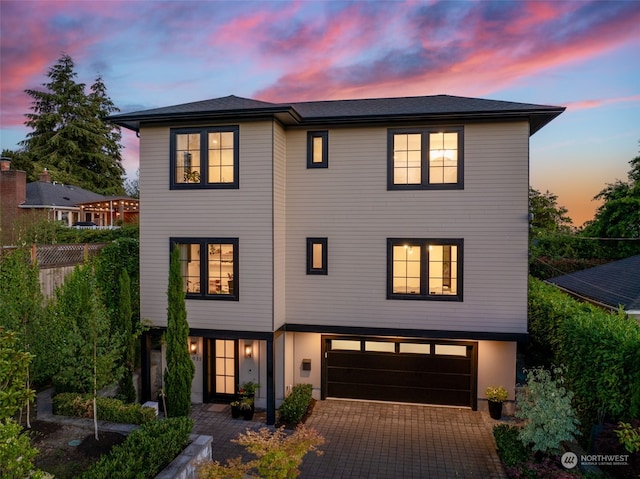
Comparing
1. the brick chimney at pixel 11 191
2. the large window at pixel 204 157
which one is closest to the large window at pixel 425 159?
the large window at pixel 204 157

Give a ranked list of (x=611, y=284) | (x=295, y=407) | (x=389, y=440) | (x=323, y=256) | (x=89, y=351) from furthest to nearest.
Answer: (x=611, y=284) → (x=323, y=256) → (x=295, y=407) → (x=389, y=440) → (x=89, y=351)

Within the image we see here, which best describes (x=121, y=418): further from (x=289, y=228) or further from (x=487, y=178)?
(x=487, y=178)

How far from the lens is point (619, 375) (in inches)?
262

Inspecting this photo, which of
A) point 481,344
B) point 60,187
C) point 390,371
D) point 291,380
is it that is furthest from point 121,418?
point 60,187

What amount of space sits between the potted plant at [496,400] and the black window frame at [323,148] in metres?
7.10

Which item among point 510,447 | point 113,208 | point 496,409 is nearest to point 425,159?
point 496,409

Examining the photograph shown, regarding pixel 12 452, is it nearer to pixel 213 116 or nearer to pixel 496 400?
pixel 213 116

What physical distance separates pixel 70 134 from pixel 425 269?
4096cm

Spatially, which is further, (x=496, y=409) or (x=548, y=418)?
(x=496, y=409)

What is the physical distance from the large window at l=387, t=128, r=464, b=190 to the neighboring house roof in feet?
1.41

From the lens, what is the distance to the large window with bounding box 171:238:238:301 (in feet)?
32.8

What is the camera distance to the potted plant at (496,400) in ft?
32.4

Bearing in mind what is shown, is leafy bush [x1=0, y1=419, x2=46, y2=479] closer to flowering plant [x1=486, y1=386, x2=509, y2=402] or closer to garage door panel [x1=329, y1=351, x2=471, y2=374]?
garage door panel [x1=329, y1=351, x2=471, y2=374]

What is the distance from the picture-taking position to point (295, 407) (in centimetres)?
954
